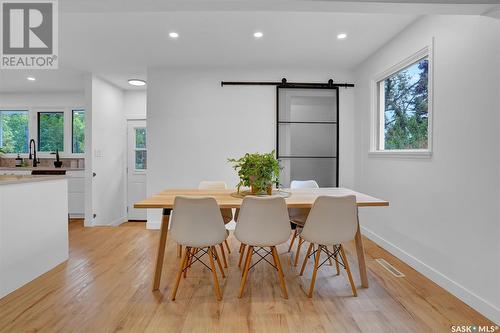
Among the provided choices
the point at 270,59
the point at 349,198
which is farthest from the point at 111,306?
the point at 270,59

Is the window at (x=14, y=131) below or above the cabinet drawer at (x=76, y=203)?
above

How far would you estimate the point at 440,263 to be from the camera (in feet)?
7.72

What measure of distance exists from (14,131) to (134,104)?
2663mm

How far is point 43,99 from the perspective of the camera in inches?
216

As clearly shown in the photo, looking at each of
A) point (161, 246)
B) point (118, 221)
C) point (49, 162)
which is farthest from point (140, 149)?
Answer: point (161, 246)

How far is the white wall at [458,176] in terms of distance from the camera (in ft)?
6.22

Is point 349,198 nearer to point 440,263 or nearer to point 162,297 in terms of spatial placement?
point 440,263

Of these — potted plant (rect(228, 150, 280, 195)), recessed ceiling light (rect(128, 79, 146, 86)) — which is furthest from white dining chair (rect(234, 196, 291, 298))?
recessed ceiling light (rect(128, 79, 146, 86))

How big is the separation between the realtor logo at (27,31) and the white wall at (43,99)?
2.05 metres

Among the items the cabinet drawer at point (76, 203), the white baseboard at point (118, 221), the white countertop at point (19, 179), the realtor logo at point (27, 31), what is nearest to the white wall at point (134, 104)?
the cabinet drawer at point (76, 203)

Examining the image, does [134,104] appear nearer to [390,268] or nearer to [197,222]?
[197,222]

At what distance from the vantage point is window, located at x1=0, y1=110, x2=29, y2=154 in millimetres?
5551

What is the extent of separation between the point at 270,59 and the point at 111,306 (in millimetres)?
3351

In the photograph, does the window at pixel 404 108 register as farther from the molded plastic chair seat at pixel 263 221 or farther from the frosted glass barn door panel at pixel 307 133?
the molded plastic chair seat at pixel 263 221
